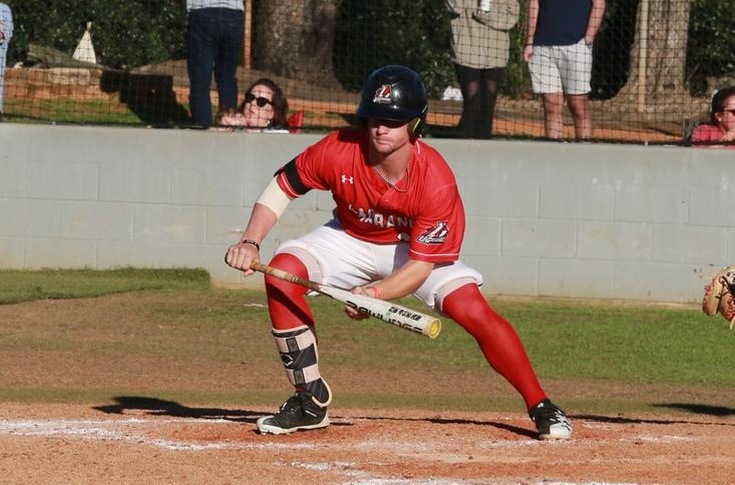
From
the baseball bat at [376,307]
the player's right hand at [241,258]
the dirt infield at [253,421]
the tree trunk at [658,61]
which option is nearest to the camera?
the dirt infield at [253,421]

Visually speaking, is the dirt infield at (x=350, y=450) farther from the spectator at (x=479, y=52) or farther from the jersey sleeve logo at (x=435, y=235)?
the spectator at (x=479, y=52)

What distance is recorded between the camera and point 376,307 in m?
6.15

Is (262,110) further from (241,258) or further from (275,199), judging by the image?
(241,258)

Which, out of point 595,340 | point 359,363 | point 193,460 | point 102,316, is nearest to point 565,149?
point 595,340

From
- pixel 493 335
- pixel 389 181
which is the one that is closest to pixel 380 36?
pixel 389 181

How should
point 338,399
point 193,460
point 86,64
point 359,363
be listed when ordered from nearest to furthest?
point 193,460, point 338,399, point 359,363, point 86,64

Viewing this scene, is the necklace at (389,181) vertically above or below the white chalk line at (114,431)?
above

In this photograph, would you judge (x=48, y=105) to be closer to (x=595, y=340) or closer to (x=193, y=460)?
(x=595, y=340)

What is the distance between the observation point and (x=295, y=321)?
21.2 feet

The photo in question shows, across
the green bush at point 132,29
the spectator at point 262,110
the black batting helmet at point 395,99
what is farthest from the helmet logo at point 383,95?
the green bush at point 132,29

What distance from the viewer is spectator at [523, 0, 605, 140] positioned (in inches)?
462

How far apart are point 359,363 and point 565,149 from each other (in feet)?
10.0

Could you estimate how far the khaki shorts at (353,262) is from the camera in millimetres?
6520

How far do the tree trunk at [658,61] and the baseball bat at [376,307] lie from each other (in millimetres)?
7287
